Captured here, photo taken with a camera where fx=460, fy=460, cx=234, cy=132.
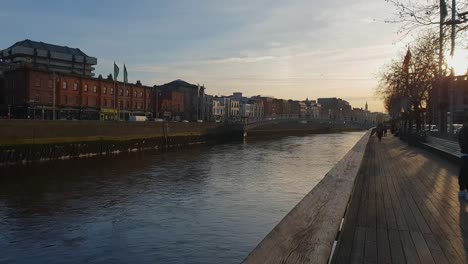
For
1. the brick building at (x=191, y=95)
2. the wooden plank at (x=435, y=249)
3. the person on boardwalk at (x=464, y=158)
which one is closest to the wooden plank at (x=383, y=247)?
the wooden plank at (x=435, y=249)

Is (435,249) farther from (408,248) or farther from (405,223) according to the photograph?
(405,223)

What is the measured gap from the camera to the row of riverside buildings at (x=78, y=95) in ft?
208

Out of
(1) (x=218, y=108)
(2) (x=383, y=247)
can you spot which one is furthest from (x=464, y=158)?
(1) (x=218, y=108)

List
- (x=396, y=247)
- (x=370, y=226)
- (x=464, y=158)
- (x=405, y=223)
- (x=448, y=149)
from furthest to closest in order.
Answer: (x=448, y=149), (x=464, y=158), (x=405, y=223), (x=370, y=226), (x=396, y=247)

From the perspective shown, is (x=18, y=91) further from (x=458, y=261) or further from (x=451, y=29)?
(x=458, y=261)

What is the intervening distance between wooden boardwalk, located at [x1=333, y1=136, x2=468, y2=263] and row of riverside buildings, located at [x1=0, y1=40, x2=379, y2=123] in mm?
51651

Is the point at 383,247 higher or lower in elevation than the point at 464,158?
lower

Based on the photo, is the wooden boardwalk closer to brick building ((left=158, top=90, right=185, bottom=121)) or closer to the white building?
brick building ((left=158, top=90, right=185, bottom=121))

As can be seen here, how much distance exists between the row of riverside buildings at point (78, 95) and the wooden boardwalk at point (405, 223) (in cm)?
5165

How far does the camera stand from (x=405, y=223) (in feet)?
24.1

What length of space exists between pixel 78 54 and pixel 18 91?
52973 millimetres

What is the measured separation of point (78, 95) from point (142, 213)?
204 feet

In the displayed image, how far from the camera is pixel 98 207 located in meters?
15.2

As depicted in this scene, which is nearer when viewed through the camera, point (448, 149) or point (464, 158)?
point (464, 158)
